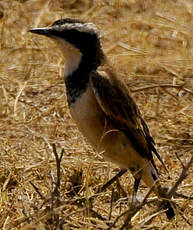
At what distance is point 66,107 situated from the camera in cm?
707

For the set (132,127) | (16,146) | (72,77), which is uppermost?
(72,77)

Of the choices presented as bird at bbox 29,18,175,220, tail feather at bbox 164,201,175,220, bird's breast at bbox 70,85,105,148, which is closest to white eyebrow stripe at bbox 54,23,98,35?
bird at bbox 29,18,175,220

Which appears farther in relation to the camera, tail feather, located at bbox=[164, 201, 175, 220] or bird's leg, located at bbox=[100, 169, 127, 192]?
bird's leg, located at bbox=[100, 169, 127, 192]

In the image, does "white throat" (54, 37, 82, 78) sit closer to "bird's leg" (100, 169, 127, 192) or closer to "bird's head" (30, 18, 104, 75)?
"bird's head" (30, 18, 104, 75)

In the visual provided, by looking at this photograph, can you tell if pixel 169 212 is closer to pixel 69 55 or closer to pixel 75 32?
pixel 69 55

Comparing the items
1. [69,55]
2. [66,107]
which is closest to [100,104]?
[69,55]

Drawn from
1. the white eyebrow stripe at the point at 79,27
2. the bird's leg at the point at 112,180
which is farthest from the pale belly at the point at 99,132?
the white eyebrow stripe at the point at 79,27

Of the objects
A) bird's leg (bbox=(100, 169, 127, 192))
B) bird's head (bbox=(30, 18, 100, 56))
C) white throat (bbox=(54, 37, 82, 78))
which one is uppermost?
bird's head (bbox=(30, 18, 100, 56))

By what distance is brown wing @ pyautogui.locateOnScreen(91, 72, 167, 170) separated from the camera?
17.8ft

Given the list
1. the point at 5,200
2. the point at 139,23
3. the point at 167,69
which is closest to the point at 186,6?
the point at 139,23

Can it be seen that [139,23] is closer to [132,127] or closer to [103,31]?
[103,31]

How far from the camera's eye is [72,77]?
5.43m

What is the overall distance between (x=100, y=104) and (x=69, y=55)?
16.5 inches

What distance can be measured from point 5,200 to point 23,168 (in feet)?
2.24
